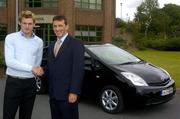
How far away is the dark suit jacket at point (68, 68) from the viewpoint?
4680 millimetres

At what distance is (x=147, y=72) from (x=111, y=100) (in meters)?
0.99

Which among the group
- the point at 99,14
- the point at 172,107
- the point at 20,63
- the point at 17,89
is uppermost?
the point at 99,14

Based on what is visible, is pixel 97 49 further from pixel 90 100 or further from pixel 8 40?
pixel 8 40

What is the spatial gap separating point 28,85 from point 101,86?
368cm

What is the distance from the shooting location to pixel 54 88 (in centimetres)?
482

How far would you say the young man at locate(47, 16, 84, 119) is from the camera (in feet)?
15.4

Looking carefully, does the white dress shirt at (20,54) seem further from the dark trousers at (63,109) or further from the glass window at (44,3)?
the glass window at (44,3)

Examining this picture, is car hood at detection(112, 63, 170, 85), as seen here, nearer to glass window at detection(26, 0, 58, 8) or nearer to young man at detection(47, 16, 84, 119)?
young man at detection(47, 16, 84, 119)

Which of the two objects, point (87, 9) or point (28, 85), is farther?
point (87, 9)

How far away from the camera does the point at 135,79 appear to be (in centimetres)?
806

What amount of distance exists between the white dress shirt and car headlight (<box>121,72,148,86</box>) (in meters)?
3.43

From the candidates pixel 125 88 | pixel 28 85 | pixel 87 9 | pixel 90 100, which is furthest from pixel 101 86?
pixel 87 9

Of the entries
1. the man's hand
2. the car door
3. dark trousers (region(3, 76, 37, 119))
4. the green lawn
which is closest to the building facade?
the green lawn

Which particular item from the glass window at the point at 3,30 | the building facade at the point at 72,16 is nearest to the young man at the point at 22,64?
the building facade at the point at 72,16
